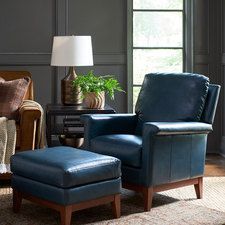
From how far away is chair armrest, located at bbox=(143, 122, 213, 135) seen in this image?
372cm

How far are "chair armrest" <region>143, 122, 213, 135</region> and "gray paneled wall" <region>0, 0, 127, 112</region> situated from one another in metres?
1.86

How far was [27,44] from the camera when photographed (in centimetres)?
560

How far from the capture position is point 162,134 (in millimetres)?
3768

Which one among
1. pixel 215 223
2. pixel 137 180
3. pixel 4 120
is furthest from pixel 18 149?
pixel 215 223

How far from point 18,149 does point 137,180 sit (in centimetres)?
112

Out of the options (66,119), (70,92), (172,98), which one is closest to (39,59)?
(70,92)

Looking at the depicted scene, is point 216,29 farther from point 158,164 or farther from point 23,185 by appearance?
point 23,185

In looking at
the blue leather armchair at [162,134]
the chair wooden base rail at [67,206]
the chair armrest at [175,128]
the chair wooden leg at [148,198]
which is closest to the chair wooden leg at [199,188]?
the blue leather armchair at [162,134]

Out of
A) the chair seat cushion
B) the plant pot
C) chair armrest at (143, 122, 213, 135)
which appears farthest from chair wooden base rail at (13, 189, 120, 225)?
the plant pot

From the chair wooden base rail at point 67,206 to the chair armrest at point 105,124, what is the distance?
2.47 ft

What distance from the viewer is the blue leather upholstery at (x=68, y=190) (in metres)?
3.35

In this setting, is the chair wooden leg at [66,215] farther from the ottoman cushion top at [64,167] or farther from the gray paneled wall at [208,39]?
the gray paneled wall at [208,39]

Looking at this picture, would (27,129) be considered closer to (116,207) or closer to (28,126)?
(28,126)

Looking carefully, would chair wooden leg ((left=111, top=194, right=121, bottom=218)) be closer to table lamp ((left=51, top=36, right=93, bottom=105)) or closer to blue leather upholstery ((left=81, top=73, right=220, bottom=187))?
blue leather upholstery ((left=81, top=73, right=220, bottom=187))
